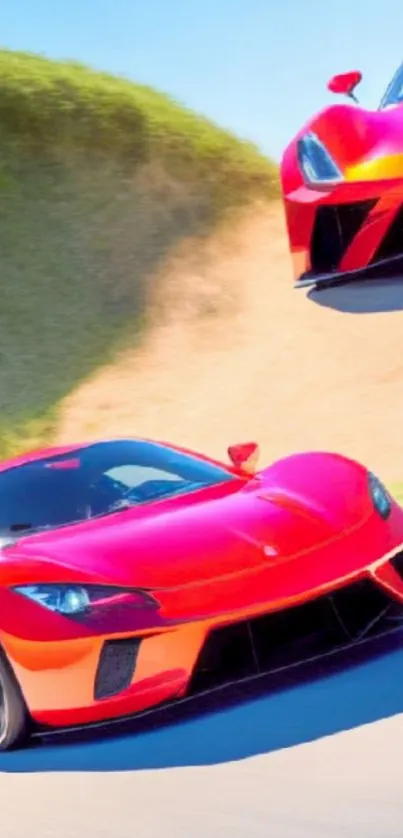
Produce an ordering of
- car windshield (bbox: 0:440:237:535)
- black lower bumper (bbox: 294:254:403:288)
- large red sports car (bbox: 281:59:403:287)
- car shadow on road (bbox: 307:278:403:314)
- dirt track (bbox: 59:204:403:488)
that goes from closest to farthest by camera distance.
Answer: car windshield (bbox: 0:440:237:535)
large red sports car (bbox: 281:59:403:287)
black lower bumper (bbox: 294:254:403:288)
dirt track (bbox: 59:204:403:488)
car shadow on road (bbox: 307:278:403:314)

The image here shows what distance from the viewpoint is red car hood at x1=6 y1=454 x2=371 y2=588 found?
15.5 ft

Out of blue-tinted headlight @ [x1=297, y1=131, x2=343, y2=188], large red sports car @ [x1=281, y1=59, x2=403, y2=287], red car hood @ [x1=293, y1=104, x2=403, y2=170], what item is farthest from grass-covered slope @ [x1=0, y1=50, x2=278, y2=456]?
red car hood @ [x1=293, y1=104, x2=403, y2=170]

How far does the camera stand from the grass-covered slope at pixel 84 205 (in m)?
19.0

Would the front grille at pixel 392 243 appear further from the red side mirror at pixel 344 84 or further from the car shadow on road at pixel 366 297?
the car shadow on road at pixel 366 297

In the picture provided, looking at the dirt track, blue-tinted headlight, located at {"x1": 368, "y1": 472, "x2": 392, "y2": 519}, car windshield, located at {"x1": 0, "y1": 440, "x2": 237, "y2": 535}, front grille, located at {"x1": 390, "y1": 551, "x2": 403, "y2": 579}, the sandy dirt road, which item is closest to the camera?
the sandy dirt road

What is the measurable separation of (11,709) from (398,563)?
48.0 inches

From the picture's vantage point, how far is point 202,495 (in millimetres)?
5410

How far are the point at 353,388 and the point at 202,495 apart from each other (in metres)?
8.58

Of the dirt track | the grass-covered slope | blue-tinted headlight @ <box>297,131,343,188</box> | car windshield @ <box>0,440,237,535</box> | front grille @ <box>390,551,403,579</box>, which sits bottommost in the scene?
the grass-covered slope

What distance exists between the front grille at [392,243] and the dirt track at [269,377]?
1.43 meters

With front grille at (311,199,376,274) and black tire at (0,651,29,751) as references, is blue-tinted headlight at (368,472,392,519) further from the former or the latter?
front grille at (311,199,376,274)

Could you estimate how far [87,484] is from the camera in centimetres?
560

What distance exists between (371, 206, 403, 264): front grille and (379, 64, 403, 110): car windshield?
112cm

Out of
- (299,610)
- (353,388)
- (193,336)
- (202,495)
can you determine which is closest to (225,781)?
(299,610)
